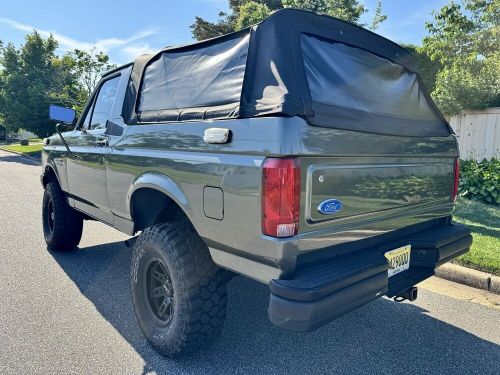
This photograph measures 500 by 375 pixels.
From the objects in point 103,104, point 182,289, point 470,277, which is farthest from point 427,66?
point 182,289

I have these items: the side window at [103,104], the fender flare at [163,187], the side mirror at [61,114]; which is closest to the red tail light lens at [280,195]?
the fender flare at [163,187]

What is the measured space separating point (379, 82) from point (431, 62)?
427 inches

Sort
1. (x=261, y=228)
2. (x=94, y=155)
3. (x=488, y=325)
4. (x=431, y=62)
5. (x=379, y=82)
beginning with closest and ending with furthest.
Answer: (x=261, y=228)
(x=379, y=82)
(x=488, y=325)
(x=94, y=155)
(x=431, y=62)

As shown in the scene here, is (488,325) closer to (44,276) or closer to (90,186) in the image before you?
(90,186)

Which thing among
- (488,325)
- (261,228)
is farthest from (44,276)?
(488,325)

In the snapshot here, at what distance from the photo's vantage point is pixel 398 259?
8.04 feet

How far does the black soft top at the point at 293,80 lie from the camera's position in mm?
2061

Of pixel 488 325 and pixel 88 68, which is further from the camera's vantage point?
pixel 88 68

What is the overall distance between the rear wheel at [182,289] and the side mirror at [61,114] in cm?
202

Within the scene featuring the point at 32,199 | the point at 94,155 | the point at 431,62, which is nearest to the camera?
the point at 94,155

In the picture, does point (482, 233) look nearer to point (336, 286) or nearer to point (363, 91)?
point (363, 91)

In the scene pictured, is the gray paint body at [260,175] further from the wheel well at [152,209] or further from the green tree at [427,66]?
the green tree at [427,66]

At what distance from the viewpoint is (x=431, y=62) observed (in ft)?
39.1

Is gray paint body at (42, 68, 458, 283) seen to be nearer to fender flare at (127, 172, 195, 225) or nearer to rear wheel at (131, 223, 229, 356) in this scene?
fender flare at (127, 172, 195, 225)
